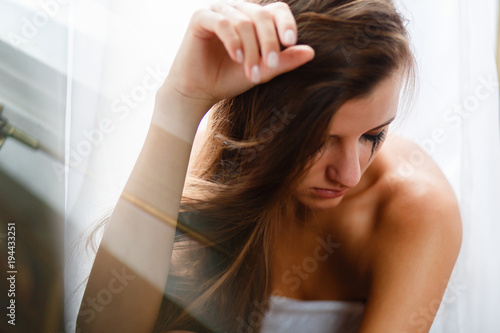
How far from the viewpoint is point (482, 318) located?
3.87 ft

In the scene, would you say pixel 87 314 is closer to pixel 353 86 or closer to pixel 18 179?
pixel 18 179

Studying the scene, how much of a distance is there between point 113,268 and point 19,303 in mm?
371

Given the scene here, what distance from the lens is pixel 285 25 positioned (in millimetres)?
524

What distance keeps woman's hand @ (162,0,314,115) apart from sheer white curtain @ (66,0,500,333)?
1.28 ft

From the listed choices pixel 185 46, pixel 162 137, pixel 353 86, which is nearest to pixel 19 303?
pixel 162 137

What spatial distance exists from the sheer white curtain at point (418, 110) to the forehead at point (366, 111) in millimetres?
355

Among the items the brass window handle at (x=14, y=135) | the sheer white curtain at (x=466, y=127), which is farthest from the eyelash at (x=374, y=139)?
the brass window handle at (x=14, y=135)

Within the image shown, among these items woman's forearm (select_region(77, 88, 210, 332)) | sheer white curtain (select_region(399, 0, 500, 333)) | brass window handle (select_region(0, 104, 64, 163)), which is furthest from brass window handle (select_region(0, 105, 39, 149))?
sheer white curtain (select_region(399, 0, 500, 333))

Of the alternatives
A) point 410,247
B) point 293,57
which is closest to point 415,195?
point 410,247

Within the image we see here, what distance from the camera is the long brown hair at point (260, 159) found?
61 centimetres

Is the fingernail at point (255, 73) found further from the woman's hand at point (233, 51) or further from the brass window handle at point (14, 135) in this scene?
the brass window handle at point (14, 135)

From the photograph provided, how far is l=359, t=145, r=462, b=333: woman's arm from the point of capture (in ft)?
2.59

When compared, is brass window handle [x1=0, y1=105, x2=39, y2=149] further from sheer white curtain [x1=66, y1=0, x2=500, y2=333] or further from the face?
the face

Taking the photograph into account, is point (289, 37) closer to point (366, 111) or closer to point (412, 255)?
point (366, 111)
